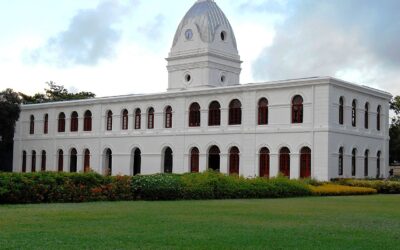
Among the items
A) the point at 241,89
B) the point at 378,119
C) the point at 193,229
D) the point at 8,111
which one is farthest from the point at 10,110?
the point at 193,229

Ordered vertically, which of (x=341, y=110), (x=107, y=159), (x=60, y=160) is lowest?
(x=60, y=160)

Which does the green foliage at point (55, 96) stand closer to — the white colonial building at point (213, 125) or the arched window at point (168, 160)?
the white colonial building at point (213, 125)

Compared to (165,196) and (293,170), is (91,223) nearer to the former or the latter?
(165,196)

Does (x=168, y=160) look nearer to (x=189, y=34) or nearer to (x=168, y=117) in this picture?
(x=168, y=117)

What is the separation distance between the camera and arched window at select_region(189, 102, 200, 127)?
49.6m

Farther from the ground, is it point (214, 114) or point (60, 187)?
point (214, 114)

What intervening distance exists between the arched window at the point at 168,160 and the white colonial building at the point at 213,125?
79 millimetres

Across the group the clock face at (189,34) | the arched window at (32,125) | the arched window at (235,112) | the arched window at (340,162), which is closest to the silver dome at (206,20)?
the clock face at (189,34)

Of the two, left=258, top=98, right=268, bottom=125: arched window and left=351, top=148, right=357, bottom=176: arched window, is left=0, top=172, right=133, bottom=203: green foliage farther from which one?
left=351, top=148, right=357, bottom=176: arched window

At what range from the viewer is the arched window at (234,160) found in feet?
155

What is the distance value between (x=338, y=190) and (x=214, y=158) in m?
15.4

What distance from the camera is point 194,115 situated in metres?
49.8

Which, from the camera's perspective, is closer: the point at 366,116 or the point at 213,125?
the point at 366,116

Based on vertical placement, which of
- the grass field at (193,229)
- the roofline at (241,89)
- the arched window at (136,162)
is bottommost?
the grass field at (193,229)
